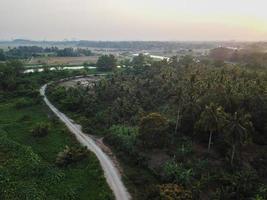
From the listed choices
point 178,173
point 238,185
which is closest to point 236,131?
point 238,185

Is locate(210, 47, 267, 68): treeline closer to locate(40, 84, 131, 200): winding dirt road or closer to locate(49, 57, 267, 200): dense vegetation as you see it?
locate(49, 57, 267, 200): dense vegetation

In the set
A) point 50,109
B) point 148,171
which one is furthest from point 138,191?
point 50,109

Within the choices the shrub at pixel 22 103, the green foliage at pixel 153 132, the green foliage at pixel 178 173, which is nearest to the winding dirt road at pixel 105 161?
the green foliage at pixel 178 173

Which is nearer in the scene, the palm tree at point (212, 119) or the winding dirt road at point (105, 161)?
the winding dirt road at point (105, 161)

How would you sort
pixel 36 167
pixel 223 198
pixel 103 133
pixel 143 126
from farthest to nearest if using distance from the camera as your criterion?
pixel 103 133 → pixel 143 126 → pixel 36 167 → pixel 223 198

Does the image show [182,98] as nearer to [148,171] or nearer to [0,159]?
[148,171]

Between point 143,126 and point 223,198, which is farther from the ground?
point 143,126

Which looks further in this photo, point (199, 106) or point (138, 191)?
point (199, 106)

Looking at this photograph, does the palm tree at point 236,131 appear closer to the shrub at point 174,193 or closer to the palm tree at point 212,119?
the palm tree at point 212,119
